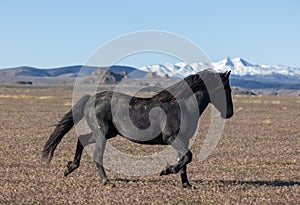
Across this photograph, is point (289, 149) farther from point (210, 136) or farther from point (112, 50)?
point (112, 50)

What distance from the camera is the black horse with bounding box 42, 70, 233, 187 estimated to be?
35.7 ft

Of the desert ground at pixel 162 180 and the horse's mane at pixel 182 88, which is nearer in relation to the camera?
the desert ground at pixel 162 180

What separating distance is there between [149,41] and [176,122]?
269 centimetres

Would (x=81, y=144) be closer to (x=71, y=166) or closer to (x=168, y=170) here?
(x=71, y=166)

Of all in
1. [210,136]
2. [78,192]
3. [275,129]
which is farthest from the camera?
[275,129]

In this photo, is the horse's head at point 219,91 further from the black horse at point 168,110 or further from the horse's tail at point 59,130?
the horse's tail at point 59,130

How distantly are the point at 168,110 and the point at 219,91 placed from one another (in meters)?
1.15

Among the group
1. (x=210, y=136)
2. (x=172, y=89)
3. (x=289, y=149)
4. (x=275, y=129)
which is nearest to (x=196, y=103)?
(x=172, y=89)

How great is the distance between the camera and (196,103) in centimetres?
1113

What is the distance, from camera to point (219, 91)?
11.3 meters

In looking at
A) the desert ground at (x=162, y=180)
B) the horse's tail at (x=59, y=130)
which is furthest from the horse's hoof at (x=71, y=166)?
the horse's tail at (x=59, y=130)

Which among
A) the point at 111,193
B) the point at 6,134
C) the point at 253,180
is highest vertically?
the point at 111,193

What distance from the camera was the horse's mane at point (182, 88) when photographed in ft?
36.3

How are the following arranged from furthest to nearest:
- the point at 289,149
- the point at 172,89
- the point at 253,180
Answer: the point at 289,149 → the point at 253,180 → the point at 172,89
